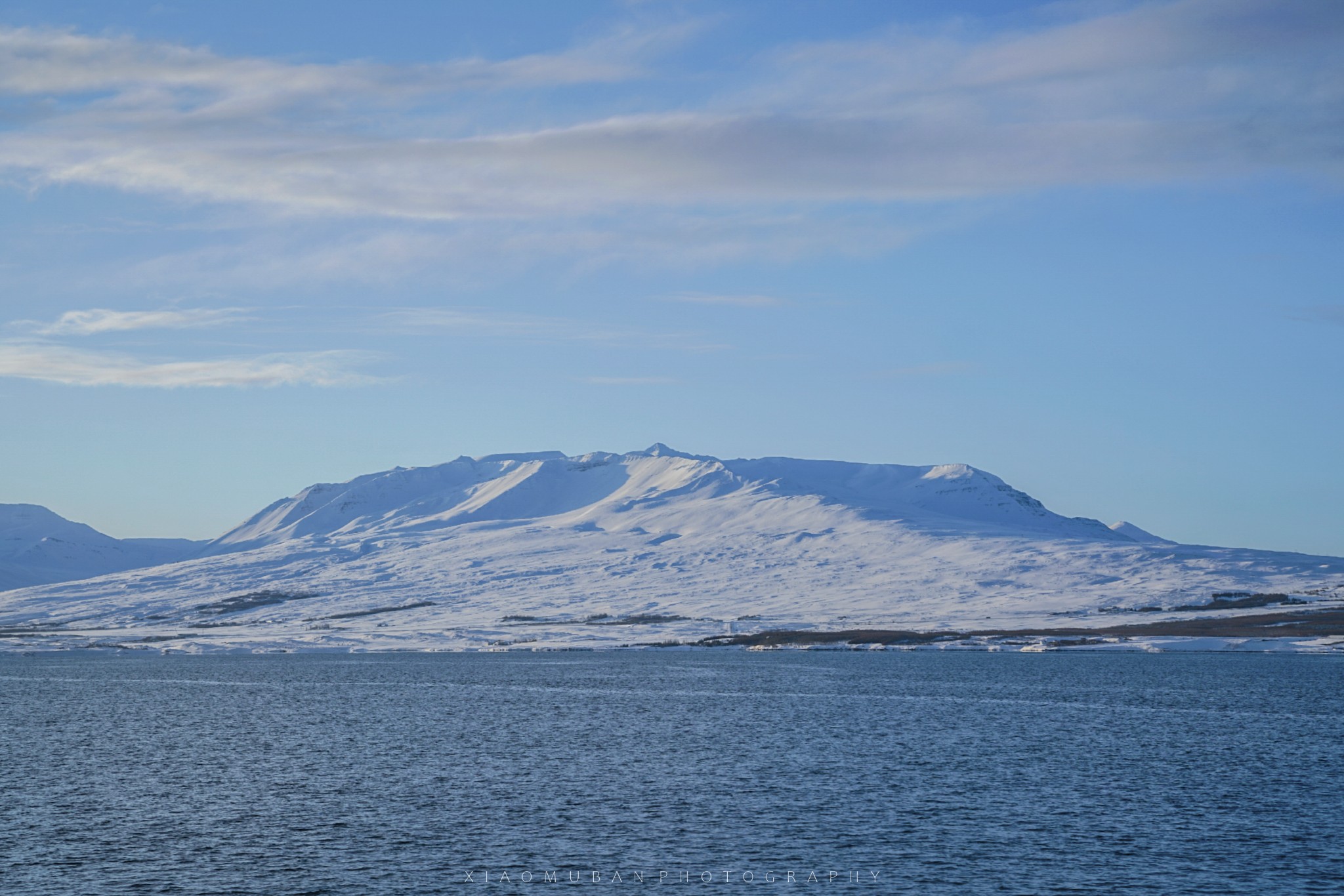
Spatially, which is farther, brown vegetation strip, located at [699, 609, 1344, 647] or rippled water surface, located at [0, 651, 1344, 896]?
brown vegetation strip, located at [699, 609, 1344, 647]

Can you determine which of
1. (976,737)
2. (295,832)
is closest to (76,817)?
(295,832)

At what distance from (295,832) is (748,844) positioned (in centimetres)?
1858

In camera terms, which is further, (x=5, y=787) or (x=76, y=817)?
(x=5, y=787)

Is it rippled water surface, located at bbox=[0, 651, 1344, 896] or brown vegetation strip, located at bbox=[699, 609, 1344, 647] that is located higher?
brown vegetation strip, located at bbox=[699, 609, 1344, 647]

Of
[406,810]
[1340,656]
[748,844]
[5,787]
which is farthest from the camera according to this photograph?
[1340,656]

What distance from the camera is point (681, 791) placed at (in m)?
62.3

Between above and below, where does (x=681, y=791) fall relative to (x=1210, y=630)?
below

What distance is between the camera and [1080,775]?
6706 centimetres

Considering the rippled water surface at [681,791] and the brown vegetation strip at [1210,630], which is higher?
the brown vegetation strip at [1210,630]

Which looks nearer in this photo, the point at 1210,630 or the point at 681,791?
the point at 681,791

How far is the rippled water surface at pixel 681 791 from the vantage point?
4541cm

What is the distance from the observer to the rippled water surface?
4541 cm

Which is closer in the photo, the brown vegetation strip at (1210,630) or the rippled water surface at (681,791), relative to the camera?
the rippled water surface at (681,791)

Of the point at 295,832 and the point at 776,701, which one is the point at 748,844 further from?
the point at 776,701
